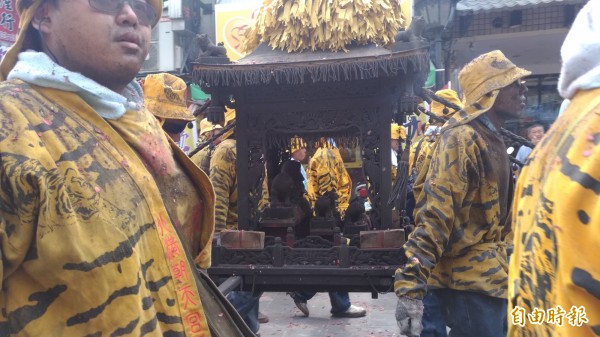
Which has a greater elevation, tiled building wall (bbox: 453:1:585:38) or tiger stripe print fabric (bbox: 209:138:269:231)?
tiled building wall (bbox: 453:1:585:38)

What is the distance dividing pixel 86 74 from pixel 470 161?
7.53ft

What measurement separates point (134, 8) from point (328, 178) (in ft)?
15.6

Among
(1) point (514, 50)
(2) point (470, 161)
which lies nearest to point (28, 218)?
(2) point (470, 161)

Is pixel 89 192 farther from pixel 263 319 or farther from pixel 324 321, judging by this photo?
pixel 324 321

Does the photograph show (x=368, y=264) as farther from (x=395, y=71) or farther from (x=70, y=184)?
(x=70, y=184)

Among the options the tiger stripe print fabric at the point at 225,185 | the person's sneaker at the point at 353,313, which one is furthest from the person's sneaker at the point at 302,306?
the tiger stripe print fabric at the point at 225,185

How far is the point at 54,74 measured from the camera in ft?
5.03

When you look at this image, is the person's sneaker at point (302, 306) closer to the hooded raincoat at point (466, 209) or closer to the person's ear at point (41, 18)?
the hooded raincoat at point (466, 209)

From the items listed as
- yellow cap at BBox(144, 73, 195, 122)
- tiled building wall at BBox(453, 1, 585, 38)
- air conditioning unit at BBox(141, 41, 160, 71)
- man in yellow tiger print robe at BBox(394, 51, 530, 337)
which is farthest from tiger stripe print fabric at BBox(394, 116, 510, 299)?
air conditioning unit at BBox(141, 41, 160, 71)

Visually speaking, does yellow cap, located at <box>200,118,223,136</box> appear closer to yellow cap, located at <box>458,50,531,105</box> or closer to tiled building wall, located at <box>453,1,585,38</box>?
yellow cap, located at <box>458,50,531,105</box>

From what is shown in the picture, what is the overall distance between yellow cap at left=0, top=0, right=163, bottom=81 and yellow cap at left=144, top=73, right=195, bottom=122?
2373 mm

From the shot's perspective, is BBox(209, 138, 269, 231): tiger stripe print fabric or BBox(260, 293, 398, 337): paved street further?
BBox(260, 293, 398, 337): paved street

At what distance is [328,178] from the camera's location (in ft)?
20.9

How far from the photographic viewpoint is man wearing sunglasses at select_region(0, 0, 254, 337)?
4.33 ft
